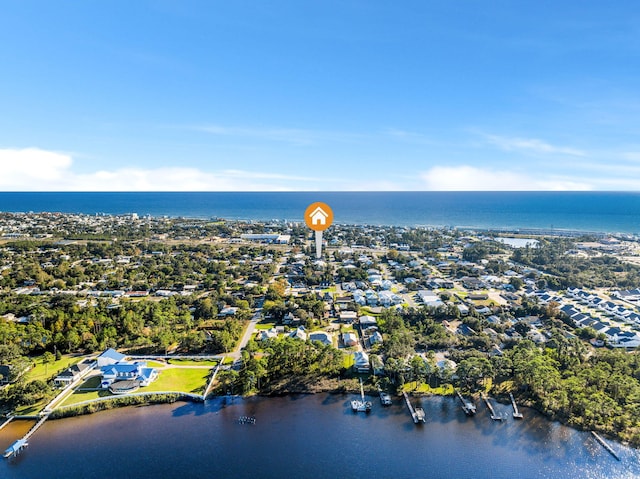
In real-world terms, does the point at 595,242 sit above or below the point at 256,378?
above

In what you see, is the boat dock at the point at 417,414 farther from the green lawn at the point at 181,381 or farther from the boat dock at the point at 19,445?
the boat dock at the point at 19,445

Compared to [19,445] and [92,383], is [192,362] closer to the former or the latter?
[92,383]

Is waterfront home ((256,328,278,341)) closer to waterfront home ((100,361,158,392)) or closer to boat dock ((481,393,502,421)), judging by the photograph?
waterfront home ((100,361,158,392))

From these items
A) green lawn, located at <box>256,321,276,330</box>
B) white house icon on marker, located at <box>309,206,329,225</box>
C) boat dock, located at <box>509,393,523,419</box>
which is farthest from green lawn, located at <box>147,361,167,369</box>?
boat dock, located at <box>509,393,523,419</box>

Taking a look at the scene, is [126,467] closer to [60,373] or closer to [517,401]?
[60,373]

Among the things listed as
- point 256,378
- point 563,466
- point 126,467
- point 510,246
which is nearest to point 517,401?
point 563,466

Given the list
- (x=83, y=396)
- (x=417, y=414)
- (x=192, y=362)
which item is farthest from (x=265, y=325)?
(x=417, y=414)

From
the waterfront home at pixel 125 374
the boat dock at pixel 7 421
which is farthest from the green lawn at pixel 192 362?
the boat dock at pixel 7 421
